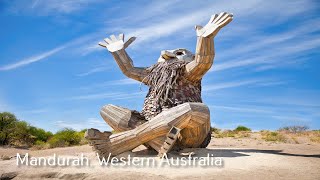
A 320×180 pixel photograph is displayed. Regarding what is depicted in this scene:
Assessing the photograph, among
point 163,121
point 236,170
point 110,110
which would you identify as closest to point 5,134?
point 110,110

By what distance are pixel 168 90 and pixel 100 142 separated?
1696 mm

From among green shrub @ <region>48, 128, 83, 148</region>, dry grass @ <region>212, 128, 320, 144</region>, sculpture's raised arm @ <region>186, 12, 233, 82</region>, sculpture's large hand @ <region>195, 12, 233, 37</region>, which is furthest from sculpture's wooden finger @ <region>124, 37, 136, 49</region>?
green shrub @ <region>48, 128, 83, 148</region>

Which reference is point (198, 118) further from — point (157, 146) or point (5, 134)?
point (5, 134)

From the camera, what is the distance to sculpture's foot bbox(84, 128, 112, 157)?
6324 mm

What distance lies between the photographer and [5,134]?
→ 17.3 metres

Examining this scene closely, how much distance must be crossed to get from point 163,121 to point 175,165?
32.3 inches

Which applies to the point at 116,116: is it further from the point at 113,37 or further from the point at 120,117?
the point at 113,37

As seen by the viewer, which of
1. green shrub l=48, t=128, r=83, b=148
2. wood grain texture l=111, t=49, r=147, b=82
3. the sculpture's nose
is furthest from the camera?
green shrub l=48, t=128, r=83, b=148

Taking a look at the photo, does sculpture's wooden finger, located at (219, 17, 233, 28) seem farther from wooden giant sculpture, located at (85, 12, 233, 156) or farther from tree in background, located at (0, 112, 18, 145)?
tree in background, located at (0, 112, 18, 145)

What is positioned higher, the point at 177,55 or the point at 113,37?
the point at 113,37

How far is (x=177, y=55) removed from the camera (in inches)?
307

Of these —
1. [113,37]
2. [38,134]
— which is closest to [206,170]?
[113,37]

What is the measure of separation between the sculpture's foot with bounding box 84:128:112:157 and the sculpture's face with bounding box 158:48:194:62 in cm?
213

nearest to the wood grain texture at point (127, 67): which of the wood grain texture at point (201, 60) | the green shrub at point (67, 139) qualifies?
the wood grain texture at point (201, 60)
